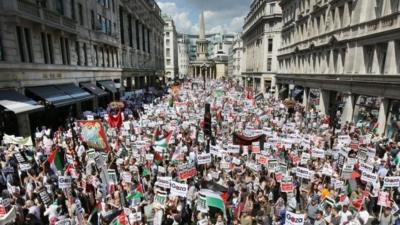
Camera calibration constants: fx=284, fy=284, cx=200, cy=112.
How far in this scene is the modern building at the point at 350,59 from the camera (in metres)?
19.0

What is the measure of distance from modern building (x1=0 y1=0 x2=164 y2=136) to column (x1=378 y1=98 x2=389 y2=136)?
918 inches

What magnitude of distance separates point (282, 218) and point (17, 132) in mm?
17880

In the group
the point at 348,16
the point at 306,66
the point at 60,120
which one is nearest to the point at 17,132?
the point at 60,120

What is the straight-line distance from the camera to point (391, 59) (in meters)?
18.6

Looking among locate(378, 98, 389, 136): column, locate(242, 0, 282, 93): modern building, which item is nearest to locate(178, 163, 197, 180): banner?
locate(378, 98, 389, 136): column

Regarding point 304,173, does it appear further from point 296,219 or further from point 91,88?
point 91,88

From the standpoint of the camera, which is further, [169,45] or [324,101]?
[169,45]

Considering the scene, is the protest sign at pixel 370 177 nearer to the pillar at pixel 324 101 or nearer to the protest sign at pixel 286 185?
the protest sign at pixel 286 185

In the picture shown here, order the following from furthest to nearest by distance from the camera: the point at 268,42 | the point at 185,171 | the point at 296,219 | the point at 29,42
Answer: the point at 268,42
the point at 29,42
the point at 185,171
the point at 296,219

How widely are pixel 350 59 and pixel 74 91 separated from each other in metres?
24.3

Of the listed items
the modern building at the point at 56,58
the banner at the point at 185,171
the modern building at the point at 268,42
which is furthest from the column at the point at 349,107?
the modern building at the point at 268,42

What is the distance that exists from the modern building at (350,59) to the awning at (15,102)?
21.0 meters

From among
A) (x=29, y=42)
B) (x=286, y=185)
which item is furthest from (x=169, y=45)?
(x=286, y=185)

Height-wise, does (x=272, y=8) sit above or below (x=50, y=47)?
above
